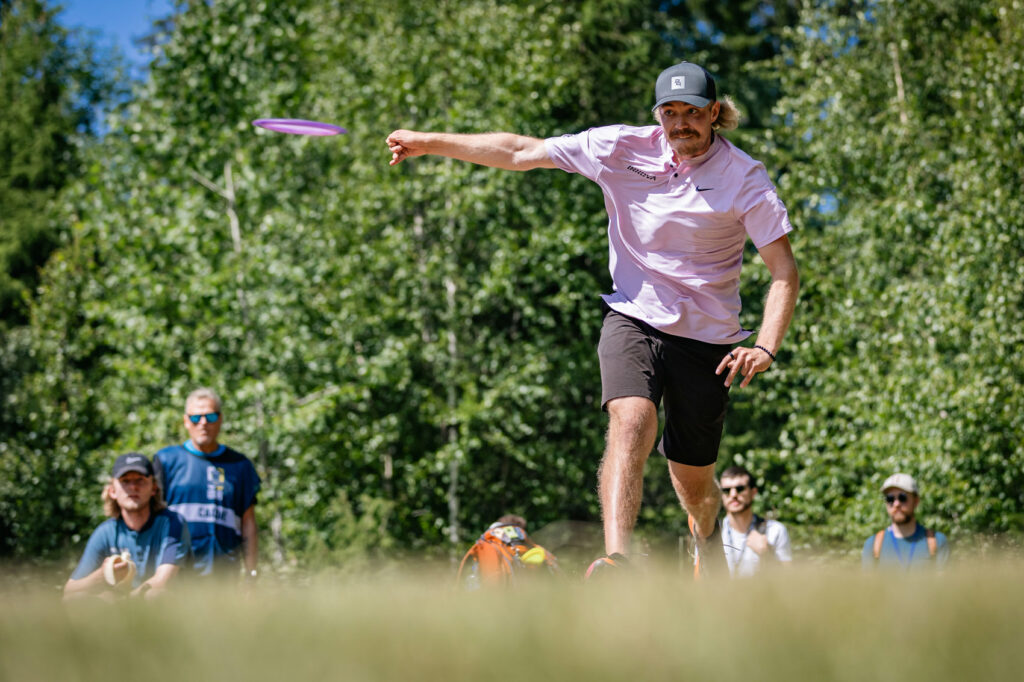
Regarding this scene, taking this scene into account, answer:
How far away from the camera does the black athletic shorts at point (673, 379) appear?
436cm

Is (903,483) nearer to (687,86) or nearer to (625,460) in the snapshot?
(625,460)

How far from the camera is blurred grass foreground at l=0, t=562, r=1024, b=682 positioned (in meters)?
0.98

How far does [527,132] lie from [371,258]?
3534 mm

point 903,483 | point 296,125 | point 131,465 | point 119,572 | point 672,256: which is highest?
point 296,125

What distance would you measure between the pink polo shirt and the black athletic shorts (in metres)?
0.07

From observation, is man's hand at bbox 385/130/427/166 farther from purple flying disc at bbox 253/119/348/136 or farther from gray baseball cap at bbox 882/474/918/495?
gray baseball cap at bbox 882/474/918/495

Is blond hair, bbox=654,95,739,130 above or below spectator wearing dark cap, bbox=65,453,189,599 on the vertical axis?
above

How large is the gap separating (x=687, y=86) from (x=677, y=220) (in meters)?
0.57

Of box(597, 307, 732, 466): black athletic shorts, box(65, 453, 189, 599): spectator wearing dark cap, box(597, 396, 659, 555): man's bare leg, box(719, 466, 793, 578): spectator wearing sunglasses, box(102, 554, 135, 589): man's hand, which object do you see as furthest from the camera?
box(719, 466, 793, 578): spectator wearing sunglasses

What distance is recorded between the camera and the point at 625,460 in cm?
410

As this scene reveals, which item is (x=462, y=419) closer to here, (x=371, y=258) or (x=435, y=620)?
(x=371, y=258)

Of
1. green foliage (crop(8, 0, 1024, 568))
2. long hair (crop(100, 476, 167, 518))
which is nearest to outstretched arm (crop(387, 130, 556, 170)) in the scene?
long hair (crop(100, 476, 167, 518))

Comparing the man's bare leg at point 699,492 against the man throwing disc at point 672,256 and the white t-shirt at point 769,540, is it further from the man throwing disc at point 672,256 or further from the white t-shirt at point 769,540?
the white t-shirt at point 769,540

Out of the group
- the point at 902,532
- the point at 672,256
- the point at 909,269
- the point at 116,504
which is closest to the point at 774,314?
the point at 672,256
